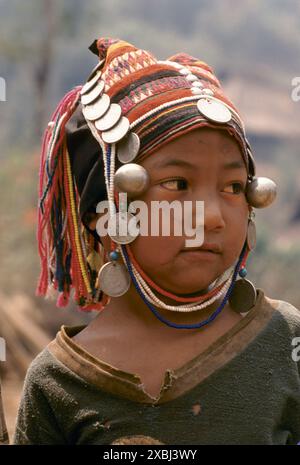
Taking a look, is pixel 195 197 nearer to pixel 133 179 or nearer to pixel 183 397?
pixel 133 179

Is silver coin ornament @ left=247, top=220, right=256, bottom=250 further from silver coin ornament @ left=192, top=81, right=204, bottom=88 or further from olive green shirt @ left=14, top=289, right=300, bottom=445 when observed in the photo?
silver coin ornament @ left=192, top=81, right=204, bottom=88

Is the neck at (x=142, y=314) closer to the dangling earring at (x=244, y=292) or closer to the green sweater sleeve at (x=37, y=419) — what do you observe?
the dangling earring at (x=244, y=292)

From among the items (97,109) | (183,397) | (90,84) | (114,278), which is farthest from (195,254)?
(90,84)

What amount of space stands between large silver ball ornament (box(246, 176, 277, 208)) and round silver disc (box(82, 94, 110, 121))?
45 centimetres

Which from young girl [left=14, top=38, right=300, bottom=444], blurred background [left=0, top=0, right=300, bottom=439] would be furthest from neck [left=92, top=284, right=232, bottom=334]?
blurred background [left=0, top=0, right=300, bottom=439]

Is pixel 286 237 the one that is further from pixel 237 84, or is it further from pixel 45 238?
pixel 45 238

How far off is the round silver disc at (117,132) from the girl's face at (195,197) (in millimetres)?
92

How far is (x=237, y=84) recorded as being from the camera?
30625 millimetres

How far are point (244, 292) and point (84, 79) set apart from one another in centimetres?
2565

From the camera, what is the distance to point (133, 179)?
2434 millimetres

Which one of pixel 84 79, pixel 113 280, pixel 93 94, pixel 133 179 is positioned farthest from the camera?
pixel 84 79

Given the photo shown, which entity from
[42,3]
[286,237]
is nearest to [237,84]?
[286,237]

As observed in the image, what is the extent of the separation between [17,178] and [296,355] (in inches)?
351

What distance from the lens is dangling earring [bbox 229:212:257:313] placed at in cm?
266
